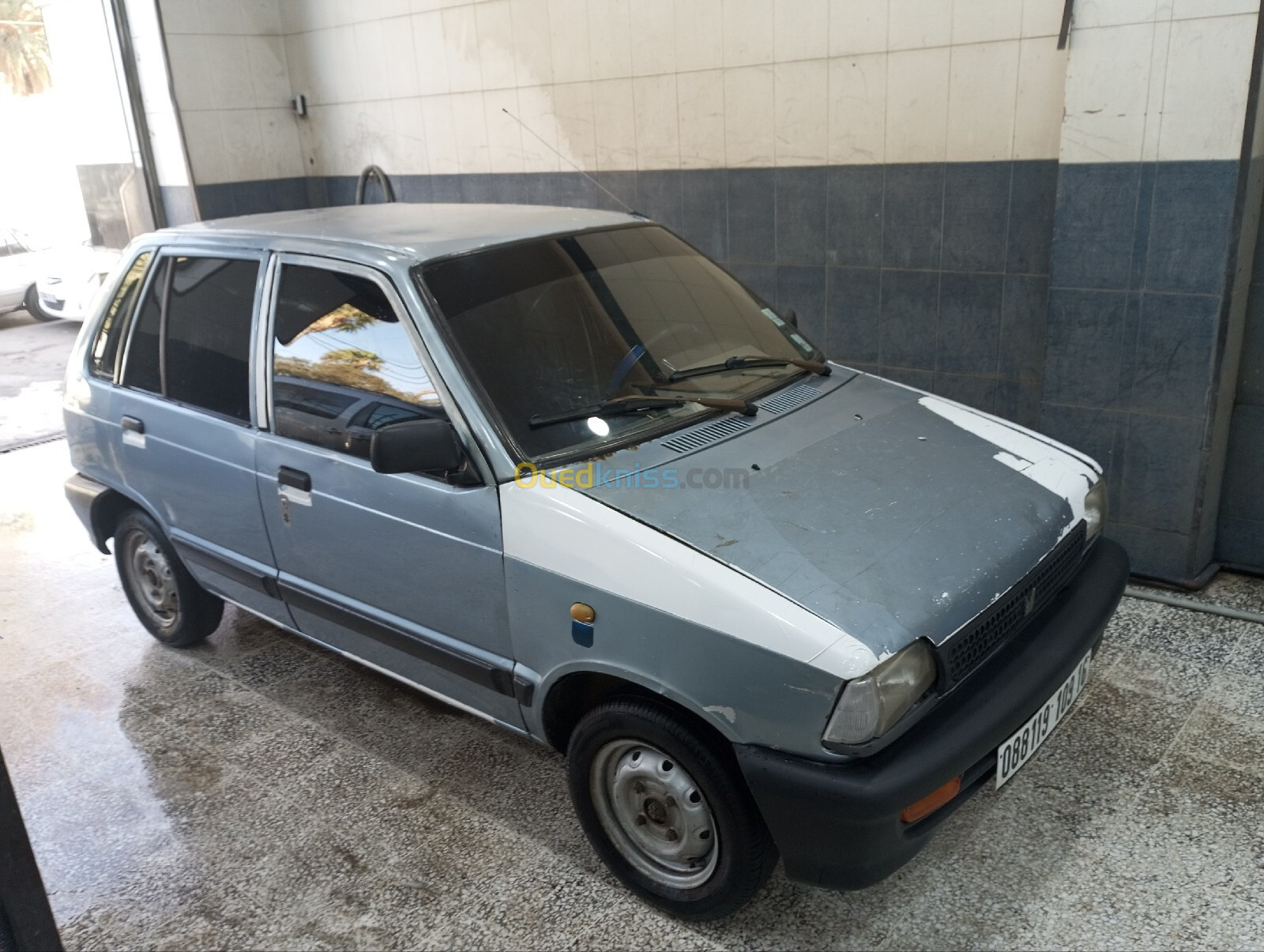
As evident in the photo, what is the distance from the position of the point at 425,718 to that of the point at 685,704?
5.62ft

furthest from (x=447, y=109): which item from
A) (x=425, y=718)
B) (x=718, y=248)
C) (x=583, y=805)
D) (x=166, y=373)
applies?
(x=583, y=805)

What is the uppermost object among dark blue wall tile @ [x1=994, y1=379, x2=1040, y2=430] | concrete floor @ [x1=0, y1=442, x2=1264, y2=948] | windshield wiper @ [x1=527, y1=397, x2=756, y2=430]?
windshield wiper @ [x1=527, y1=397, x2=756, y2=430]

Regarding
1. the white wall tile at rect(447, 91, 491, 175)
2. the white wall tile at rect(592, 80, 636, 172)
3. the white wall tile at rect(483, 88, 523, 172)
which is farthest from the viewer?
the white wall tile at rect(447, 91, 491, 175)

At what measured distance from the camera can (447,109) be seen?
710 centimetres

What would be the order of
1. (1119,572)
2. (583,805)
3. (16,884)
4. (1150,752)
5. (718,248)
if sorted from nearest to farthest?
(16,884) < (583,805) < (1119,572) < (1150,752) < (718,248)

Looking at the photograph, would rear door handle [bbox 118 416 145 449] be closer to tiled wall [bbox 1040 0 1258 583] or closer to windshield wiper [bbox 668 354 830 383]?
windshield wiper [bbox 668 354 830 383]

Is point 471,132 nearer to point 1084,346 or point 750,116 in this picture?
point 750,116

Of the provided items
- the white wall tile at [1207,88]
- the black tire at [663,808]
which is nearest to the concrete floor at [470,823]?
the black tire at [663,808]

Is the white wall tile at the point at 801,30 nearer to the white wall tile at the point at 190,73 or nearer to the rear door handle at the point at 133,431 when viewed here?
the rear door handle at the point at 133,431

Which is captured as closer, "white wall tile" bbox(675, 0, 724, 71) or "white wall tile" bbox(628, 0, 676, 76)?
"white wall tile" bbox(675, 0, 724, 71)

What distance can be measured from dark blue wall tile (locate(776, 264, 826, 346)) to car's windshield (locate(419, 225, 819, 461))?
190 cm

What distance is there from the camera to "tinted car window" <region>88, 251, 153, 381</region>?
413cm

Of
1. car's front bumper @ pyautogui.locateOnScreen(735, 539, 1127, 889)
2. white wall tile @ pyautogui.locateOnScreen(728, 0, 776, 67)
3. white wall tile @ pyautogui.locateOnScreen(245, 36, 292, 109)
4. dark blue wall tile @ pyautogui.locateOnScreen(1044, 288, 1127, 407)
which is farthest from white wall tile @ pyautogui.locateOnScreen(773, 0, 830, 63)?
white wall tile @ pyautogui.locateOnScreen(245, 36, 292, 109)

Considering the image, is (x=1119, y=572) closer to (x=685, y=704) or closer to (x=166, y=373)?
(x=685, y=704)
